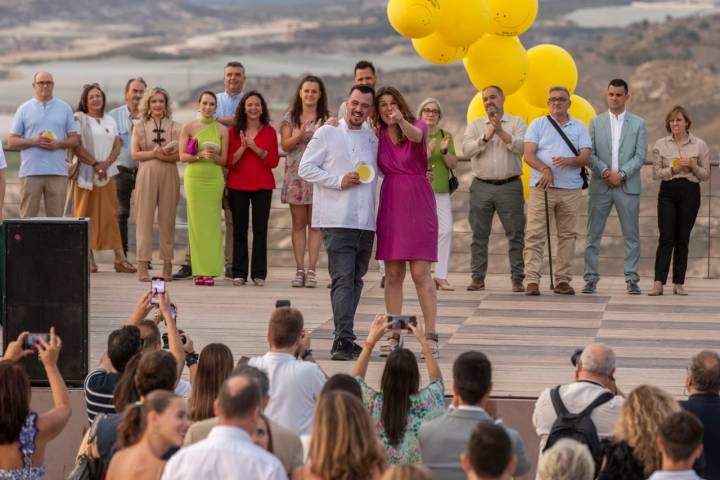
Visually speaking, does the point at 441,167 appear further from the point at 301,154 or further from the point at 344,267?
the point at 344,267

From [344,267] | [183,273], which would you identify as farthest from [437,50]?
[344,267]

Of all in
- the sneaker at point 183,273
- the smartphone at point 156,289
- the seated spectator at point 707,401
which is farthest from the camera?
the sneaker at point 183,273

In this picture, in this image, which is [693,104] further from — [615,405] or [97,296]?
[615,405]

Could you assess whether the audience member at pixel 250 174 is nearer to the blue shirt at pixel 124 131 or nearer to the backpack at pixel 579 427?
the blue shirt at pixel 124 131

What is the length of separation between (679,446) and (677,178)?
709cm

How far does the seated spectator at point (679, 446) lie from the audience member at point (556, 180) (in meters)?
6.71

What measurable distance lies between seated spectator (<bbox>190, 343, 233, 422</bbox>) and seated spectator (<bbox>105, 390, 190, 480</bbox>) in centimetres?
71

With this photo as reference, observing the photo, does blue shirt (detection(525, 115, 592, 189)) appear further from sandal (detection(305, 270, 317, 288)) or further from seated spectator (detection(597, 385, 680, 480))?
seated spectator (detection(597, 385, 680, 480))

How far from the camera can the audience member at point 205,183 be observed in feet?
38.9

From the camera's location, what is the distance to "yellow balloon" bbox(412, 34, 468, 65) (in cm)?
1185

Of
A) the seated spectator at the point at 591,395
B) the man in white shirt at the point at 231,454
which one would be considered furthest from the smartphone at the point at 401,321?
the man in white shirt at the point at 231,454

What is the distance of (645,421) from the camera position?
217 inches

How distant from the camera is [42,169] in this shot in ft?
40.6

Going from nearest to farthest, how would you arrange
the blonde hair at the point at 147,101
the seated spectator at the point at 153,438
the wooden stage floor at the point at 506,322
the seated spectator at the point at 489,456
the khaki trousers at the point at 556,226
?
→ the seated spectator at the point at 489,456
the seated spectator at the point at 153,438
the wooden stage floor at the point at 506,322
the khaki trousers at the point at 556,226
the blonde hair at the point at 147,101
